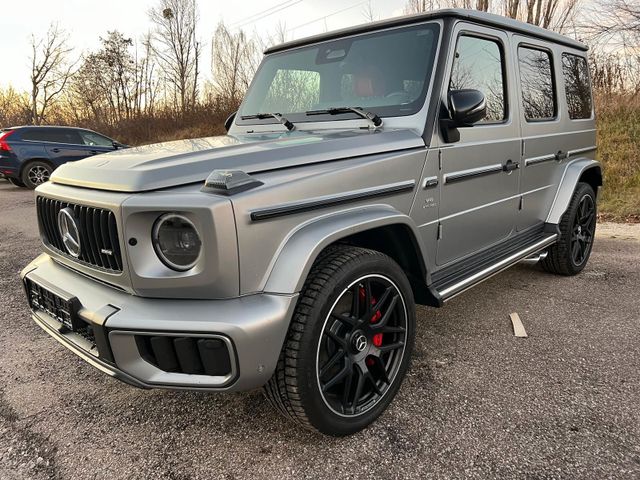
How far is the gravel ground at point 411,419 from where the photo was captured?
2029mm

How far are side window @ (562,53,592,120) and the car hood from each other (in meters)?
2.44

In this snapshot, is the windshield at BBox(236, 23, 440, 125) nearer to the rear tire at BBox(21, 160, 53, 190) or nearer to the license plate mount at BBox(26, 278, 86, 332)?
the license plate mount at BBox(26, 278, 86, 332)

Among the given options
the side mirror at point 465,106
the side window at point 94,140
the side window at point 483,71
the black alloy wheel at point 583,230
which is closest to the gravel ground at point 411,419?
the black alloy wheel at point 583,230

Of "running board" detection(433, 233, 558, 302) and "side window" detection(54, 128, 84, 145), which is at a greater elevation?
"side window" detection(54, 128, 84, 145)

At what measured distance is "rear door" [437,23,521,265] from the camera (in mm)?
2820

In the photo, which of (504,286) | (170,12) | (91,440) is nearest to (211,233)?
(91,440)

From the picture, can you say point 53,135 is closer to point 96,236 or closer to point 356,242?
point 96,236

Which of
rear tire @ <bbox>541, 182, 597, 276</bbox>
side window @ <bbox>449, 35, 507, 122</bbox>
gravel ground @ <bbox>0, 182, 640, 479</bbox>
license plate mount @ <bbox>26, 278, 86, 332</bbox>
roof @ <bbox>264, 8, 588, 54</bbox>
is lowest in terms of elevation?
gravel ground @ <bbox>0, 182, 640, 479</bbox>

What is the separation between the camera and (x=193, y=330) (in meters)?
1.72

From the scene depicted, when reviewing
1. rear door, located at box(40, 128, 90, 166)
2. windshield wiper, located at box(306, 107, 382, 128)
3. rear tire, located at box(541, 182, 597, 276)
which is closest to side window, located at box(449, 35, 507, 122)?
windshield wiper, located at box(306, 107, 382, 128)

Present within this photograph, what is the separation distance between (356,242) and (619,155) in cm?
983

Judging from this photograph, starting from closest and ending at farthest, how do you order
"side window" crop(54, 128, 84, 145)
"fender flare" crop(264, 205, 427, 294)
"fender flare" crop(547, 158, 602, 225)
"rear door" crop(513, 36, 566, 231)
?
"fender flare" crop(264, 205, 427, 294)
"rear door" crop(513, 36, 566, 231)
"fender flare" crop(547, 158, 602, 225)
"side window" crop(54, 128, 84, 145)

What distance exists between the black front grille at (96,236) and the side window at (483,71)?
6.54ft

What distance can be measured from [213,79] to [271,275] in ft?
82.5
